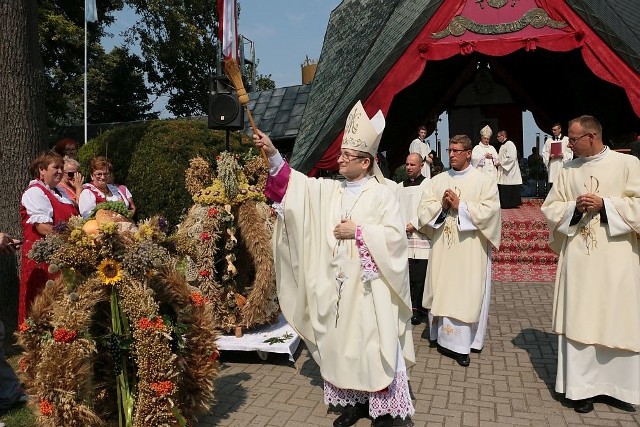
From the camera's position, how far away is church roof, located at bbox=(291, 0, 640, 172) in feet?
23.4

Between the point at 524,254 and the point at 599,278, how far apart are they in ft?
18.2

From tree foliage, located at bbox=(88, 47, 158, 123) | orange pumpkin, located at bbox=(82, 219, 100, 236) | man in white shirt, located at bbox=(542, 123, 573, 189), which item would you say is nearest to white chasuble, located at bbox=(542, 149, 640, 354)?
orange pumpkin, located at bbox=(82, 219, 100, 236)

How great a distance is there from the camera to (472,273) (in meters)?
4.93

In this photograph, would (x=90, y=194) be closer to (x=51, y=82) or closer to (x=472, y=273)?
(x=472, y=273)

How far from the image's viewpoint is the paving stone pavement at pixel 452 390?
148 inches

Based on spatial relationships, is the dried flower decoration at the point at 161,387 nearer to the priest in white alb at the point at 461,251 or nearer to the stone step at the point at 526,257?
the priest in white alb at the point at 461,251

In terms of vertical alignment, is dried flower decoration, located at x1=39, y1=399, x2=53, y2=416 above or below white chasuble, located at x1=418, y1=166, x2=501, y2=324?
below

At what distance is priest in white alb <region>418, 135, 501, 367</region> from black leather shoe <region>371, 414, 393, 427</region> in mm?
1538

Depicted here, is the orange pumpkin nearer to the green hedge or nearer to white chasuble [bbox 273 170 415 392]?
white chasuble [bbox 273 170 415 392]

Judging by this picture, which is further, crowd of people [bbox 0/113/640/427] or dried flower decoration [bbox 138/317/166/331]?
crowd of people [bbox 0/113/640/427]

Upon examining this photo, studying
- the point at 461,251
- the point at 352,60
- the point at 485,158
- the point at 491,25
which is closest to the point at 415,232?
the point at 461,251

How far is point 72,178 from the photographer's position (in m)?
5.44

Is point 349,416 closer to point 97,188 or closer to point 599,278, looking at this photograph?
point 599,278

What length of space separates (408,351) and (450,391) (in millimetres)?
897
